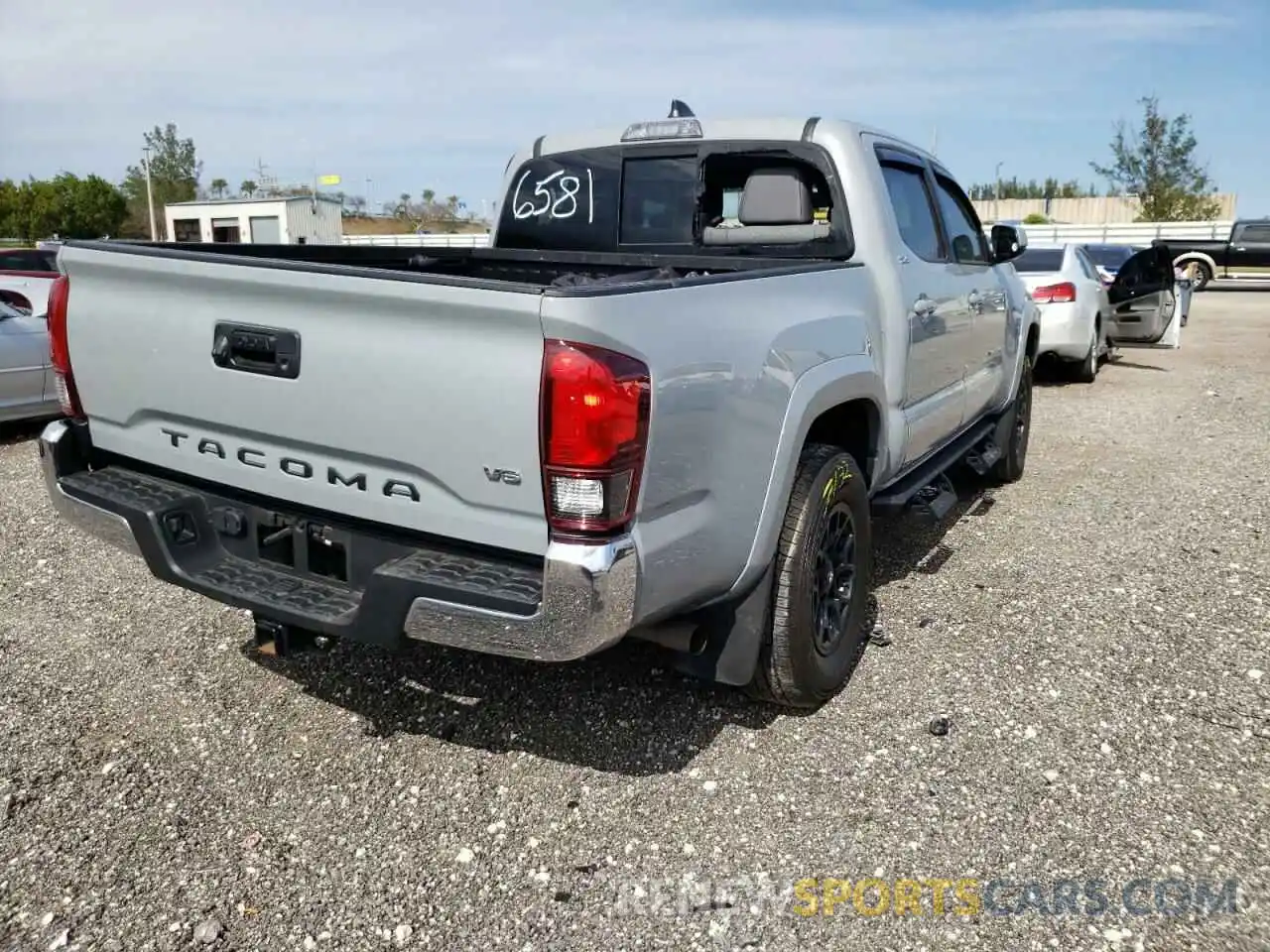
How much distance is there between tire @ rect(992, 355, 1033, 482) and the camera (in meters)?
6.57

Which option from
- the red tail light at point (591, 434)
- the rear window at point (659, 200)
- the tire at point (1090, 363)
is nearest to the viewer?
the red tail light at point (591, 434)

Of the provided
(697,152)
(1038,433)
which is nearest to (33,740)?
(697,152)

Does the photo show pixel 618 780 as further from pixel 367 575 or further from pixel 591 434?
pixel 591 434

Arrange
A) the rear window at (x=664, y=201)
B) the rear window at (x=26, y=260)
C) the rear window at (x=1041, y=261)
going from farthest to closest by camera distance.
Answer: the rear window at (x=26, y=260) → the rear window at (x=1041, y=261) → the rear window at (x=664, y=201)

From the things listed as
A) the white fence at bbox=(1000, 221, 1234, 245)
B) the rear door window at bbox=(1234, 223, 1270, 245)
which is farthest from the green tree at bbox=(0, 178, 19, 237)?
the rear door window at bbox=(1234, 223, 1270, 245)

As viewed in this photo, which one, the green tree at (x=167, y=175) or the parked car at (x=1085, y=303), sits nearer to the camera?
the parked car at (x=1085, y=303)

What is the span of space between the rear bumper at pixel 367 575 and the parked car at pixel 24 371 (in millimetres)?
5202

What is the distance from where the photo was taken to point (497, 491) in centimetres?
256

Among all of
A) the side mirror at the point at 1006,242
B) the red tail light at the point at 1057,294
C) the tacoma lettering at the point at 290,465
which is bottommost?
the red tail light at the point at 1057,294

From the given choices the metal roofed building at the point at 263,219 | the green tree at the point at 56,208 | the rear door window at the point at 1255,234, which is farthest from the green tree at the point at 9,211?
the rear door window at the point at 1255,234

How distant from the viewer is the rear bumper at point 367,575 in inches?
98.3

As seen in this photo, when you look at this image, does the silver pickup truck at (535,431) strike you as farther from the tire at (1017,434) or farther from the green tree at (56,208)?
the green tree at (56,208)

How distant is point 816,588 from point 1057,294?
28.4 feet

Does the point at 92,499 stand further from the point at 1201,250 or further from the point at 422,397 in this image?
the point at 1201,250
